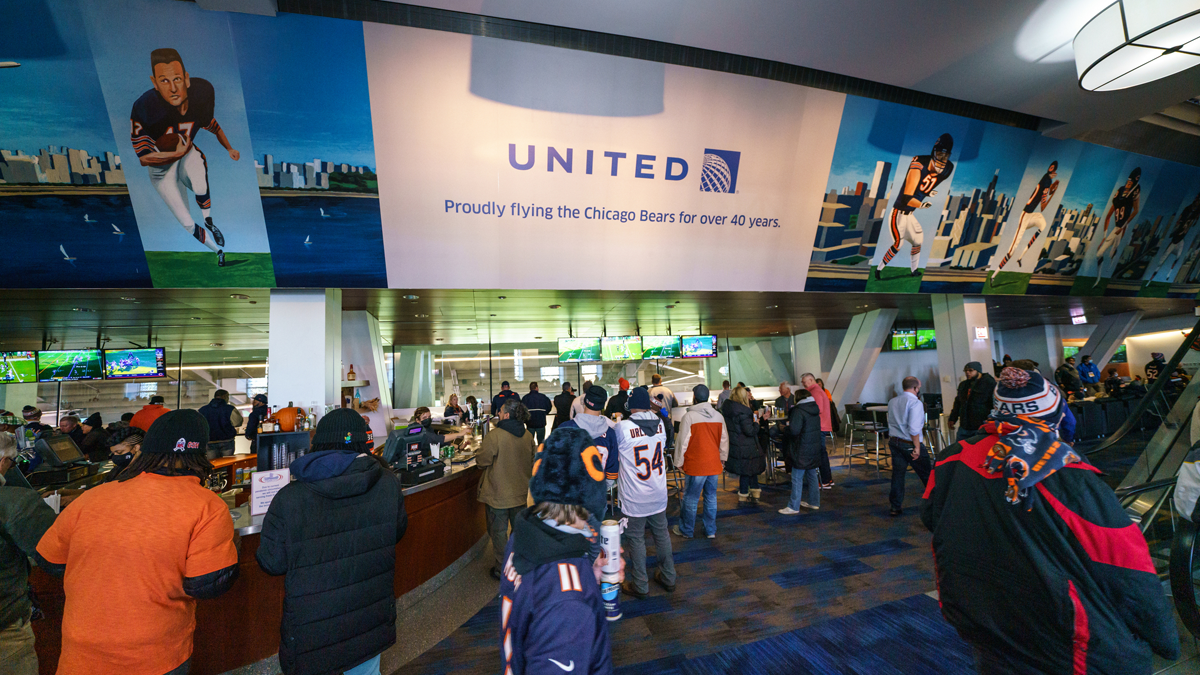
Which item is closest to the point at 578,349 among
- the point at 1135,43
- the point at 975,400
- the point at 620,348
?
the point at 620,348

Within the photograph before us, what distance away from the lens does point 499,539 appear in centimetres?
419

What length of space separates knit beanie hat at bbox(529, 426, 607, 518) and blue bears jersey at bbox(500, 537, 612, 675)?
0.67 feet

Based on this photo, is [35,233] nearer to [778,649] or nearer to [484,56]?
[484,56]

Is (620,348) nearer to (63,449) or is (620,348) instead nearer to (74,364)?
(63,449)

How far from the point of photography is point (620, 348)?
399 inches

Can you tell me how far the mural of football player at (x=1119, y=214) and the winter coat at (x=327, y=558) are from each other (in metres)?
14.0

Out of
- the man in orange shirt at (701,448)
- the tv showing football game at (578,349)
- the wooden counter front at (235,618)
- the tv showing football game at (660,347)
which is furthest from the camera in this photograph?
the tv showing football game at (660,347)

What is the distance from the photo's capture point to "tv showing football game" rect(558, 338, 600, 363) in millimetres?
9812

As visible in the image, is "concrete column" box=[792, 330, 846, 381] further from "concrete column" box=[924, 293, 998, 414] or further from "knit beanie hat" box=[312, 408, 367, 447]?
"knit beanie hat" box=[312, 408, 367, 447]

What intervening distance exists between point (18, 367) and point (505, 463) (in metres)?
10.9

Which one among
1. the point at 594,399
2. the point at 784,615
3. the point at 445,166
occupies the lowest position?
the point at 784,615

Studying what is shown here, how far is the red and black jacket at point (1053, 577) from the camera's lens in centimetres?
134

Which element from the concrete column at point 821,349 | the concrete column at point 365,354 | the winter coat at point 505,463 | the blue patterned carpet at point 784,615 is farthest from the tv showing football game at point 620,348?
the concrete column at point 821,349

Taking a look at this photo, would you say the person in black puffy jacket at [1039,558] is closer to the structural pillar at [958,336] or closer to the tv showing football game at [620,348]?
the tv showing football game at [620,348]
